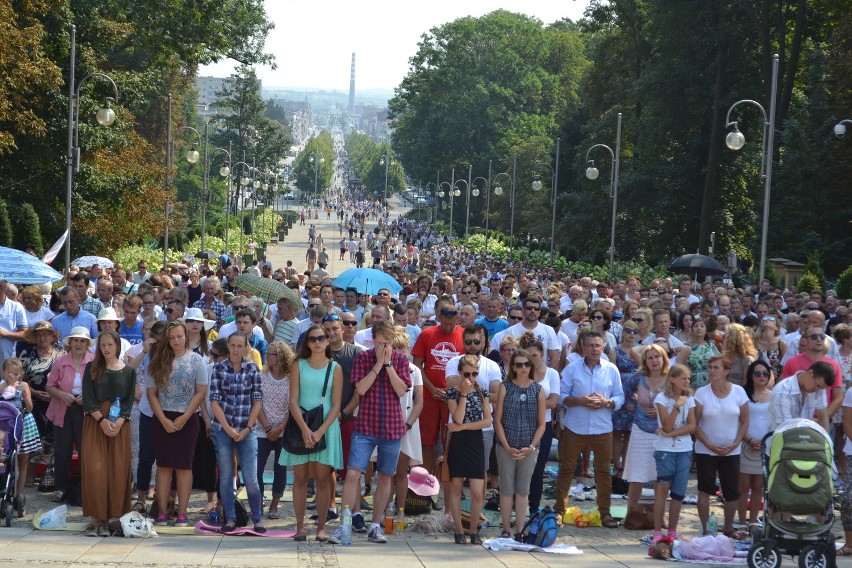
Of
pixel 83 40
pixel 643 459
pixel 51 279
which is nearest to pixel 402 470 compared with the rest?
pixel 643 459

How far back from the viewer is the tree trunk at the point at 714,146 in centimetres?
4675

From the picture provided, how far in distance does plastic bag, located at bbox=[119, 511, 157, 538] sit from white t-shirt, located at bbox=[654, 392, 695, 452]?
14.5 ft

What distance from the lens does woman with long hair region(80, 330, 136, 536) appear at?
35.4 ft

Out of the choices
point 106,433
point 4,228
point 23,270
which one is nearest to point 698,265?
point 4,228

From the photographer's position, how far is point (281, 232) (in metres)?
101

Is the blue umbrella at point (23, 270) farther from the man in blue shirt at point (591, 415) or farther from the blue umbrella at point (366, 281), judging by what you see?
the man in blue shirt at point (591, 415)

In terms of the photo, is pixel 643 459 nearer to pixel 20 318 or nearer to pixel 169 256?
pixel 20 318

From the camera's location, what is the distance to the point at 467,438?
11.1m

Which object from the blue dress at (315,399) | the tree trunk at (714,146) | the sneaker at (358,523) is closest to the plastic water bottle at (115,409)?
the blue dress at (315,399)

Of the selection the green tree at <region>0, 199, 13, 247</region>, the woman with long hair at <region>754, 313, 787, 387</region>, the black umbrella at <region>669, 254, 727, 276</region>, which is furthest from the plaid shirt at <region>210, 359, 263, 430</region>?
the green tree at <region>0, 199, 13, 247</region>

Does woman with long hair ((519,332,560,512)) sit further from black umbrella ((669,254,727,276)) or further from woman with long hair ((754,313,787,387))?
black umbrella ((669,254,727,276))

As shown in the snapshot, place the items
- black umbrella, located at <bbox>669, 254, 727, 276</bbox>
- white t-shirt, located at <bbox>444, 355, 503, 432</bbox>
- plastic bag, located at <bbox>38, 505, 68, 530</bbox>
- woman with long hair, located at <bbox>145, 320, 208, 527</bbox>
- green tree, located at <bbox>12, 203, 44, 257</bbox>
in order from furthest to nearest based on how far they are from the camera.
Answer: green tree, located at <bbox>12, 203, 44, 257</bbox> → black umbrella, located at <bbox>669, 254, 727, 276</bbox> → white t-shirt, located at <bbox>444, 355, 503, 432</bbox> → woman with long hair, located at <bbox>145, 320, 208, 527</bbox> → plastic bag, located at <bbox>38, 505, 68, 530</bbox>

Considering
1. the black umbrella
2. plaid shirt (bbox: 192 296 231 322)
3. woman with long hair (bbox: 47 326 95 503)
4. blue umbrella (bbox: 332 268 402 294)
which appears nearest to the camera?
woman with long hair (bbox: 47 326 95 503)

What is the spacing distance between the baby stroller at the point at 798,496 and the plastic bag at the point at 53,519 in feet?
18.5
